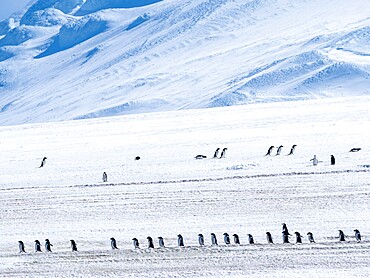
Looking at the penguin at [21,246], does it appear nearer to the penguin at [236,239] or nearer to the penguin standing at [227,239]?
the penguin standing at [227,239]

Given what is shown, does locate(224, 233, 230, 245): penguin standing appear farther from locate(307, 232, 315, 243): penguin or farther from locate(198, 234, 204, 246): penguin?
locate(307, 232, 315, 243): penguin

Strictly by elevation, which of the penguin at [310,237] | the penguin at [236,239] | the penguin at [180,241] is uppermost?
the penguin at [180,241]

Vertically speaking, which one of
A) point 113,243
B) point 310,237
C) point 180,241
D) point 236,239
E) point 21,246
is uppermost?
point 21,246

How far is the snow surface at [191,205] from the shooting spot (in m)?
22.2

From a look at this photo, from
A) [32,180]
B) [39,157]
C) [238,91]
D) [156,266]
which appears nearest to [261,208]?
[156,266]

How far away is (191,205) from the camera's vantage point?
29766mm

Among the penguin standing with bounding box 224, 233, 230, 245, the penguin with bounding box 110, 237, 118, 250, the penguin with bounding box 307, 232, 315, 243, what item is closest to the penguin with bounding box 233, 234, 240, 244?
the penguin standing with bounding box 224, 233, 230, 245

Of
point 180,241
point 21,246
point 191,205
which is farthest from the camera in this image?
point 191,205

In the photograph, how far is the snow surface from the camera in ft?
73.0

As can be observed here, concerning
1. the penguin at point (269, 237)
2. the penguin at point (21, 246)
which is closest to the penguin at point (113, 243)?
the penguin at point (21, 246)

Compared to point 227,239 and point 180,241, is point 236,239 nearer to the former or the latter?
point 227,239

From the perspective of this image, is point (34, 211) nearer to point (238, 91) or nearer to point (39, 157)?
point (39, 157)

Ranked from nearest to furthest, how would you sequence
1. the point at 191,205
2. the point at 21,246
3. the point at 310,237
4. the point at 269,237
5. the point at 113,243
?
the point at 310,237, the point at 269,237, the point at 113,243, the point at 21,246, the point at 191,205

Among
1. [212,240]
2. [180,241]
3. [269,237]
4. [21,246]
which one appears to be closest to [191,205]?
[180,241]
